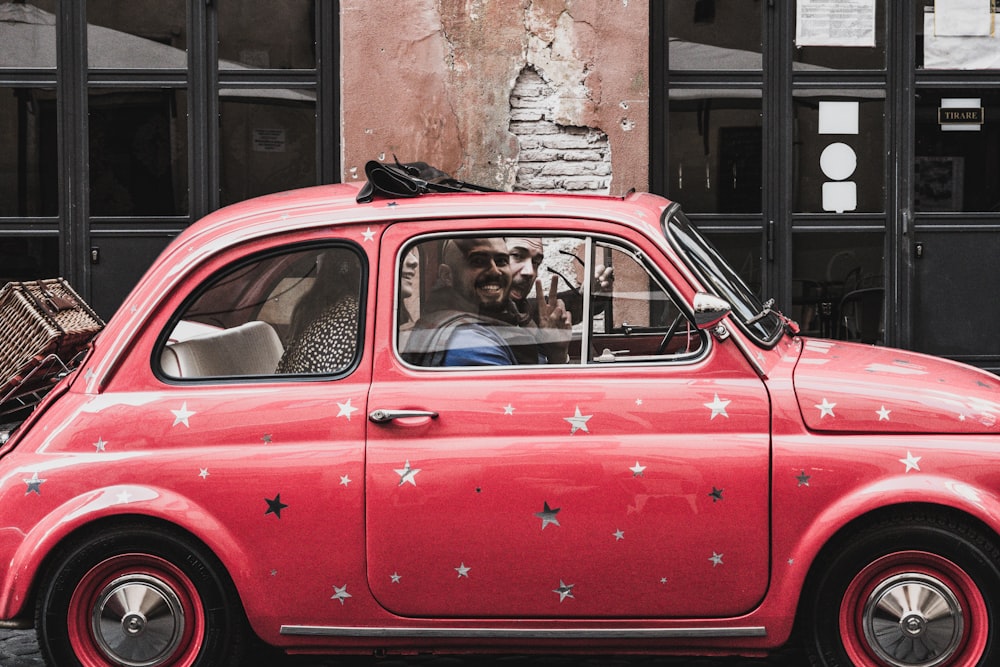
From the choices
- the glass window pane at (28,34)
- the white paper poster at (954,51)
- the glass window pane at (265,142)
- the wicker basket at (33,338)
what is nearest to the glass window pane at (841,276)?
the white paper poster at (954,51)

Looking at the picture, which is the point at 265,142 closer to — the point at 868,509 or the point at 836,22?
the point at 836,22

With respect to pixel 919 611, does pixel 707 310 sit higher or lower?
higher

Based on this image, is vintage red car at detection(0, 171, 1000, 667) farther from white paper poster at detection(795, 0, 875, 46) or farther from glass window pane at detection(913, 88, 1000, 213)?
white paper poster at detection(795, 0, 875, 46)

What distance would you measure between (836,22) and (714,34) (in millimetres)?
838

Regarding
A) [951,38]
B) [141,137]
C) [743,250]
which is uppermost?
[951,38]

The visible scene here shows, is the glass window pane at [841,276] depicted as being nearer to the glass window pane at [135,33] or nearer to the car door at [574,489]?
the glass window pane at [135,33]

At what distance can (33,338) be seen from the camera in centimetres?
554

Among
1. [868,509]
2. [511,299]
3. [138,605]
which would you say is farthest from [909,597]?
[138,605]

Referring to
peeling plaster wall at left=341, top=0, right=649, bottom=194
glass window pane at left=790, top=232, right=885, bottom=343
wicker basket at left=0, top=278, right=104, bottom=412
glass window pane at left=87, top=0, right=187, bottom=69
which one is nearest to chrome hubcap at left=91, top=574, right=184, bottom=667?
wicker basket at left=0, top=278, right=104, bottom=412

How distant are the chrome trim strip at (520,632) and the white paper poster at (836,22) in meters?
5.77

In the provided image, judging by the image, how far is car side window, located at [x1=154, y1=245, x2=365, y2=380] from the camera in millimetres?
4062

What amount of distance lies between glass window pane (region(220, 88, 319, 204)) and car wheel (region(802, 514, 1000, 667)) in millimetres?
5545

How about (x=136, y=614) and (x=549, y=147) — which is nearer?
(x=136, y=614)

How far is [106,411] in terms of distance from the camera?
158 inches
